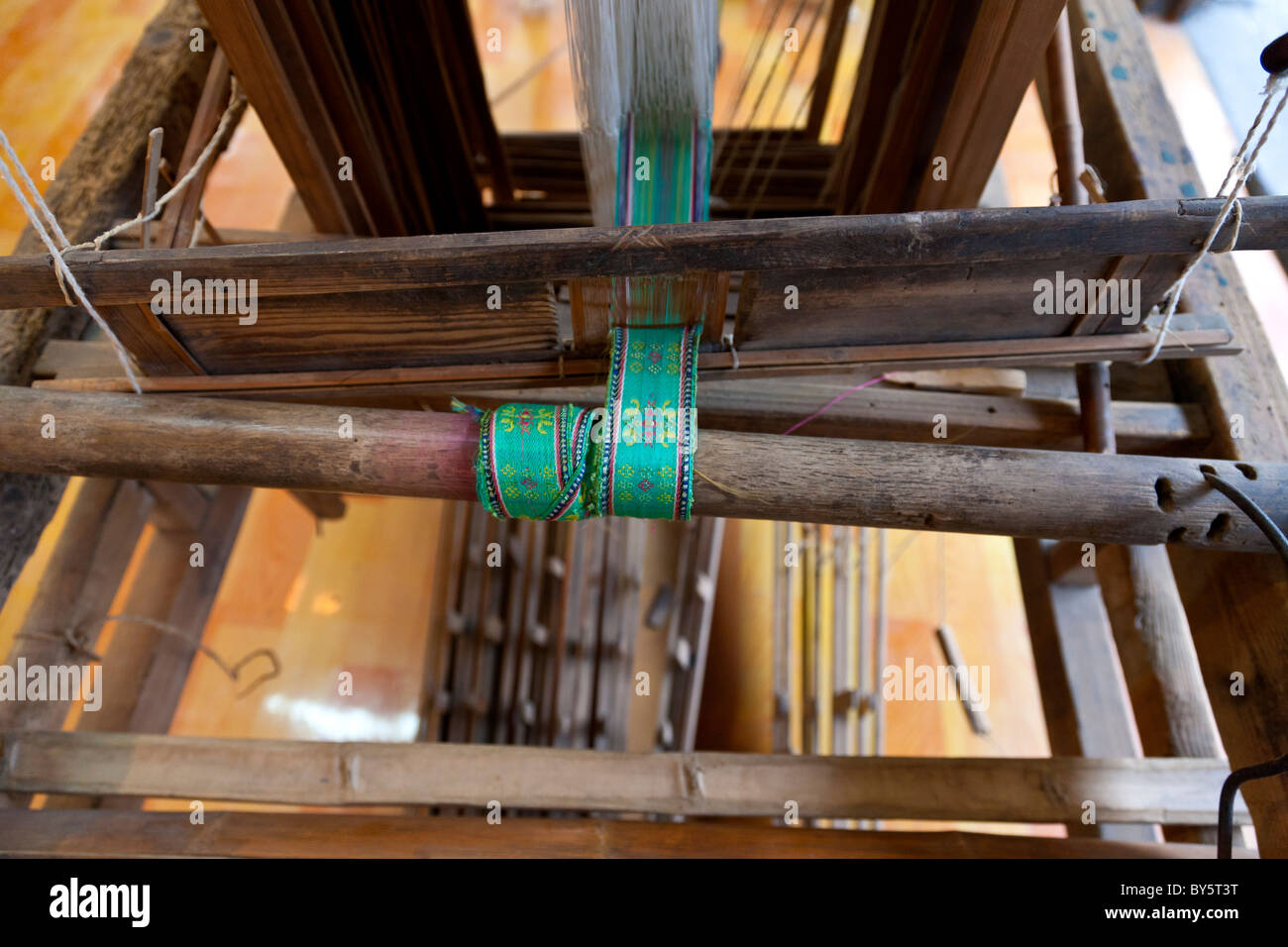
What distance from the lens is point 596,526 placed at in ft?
9.83

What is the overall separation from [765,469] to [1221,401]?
3.10ft

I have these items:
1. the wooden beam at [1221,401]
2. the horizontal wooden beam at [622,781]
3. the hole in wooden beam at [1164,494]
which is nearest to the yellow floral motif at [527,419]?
the horizontal wooden beam at [622,781]

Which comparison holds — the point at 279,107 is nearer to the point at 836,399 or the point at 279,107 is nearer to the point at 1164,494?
the point at 836,399

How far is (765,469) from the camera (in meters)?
1.23

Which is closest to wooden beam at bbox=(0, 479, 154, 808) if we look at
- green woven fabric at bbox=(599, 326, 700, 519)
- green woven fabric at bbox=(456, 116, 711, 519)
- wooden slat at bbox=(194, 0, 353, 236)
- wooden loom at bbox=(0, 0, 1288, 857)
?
wooden loom at bbox=(0, 0, 1288, 857)

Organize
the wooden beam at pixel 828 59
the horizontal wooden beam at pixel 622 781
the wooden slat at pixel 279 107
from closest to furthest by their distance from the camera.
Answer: the wooden slat at pixel 279 107 → the horizontal wooden beam at pixel 622 781 → the wooden beam at pixel 828 59

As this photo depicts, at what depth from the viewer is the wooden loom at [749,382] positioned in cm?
121

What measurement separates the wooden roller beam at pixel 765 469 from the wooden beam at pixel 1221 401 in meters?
0.18

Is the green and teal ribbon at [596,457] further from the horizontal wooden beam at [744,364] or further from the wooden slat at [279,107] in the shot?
the wooden slat at [279,107]

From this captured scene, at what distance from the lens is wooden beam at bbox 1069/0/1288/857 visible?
131 cm

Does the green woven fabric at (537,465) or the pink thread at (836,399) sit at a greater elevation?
the pink thread at (836,399)
